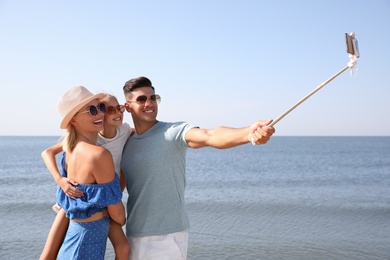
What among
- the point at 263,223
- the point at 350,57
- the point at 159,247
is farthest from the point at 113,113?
the point at 263,223

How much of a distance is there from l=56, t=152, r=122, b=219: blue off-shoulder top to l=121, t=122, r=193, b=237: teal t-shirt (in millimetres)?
288

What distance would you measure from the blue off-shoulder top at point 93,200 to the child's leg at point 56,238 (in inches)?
6.7

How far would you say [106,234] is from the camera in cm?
319

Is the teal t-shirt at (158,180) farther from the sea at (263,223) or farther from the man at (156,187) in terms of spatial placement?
the sea at (263,223)

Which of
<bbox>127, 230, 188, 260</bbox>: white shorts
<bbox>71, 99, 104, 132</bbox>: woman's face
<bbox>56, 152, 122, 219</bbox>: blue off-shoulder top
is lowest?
<bbox>127, 230, 188, 260</bbox>: white shorts

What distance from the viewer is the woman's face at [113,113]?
3.38 metres

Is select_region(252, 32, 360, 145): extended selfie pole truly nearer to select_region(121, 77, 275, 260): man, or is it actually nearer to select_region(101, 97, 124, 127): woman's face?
select_region(121, 77, 275, 260): man

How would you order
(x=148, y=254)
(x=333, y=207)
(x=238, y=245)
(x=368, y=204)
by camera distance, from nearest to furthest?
(x=148, y=254) < (x=238, y=245) < (x=333, y=207) < (x=368, y=204)

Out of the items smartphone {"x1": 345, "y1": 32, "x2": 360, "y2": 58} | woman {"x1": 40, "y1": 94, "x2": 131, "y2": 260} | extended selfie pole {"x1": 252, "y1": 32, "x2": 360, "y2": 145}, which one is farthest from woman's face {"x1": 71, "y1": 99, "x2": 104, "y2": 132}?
smartphone {"x1": 345, "y1": 32, "x2": 360, "y2": 58}

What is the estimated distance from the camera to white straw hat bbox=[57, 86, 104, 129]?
3115 millimetres

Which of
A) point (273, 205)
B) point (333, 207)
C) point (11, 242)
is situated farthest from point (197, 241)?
point (333, 207)

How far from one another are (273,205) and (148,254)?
11465mm

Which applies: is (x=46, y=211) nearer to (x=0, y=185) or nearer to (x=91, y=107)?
(x=0, y=185)

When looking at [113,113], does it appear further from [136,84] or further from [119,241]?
[119,241]
